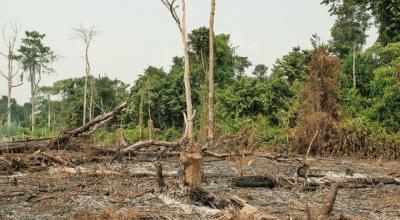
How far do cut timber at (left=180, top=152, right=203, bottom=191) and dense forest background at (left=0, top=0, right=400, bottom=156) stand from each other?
3.06m

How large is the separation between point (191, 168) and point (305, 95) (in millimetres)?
14140

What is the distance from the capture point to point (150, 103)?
38281 mm

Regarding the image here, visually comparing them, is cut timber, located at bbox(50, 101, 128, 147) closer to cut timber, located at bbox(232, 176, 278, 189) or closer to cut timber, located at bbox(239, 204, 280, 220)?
cut timber, located at bbox(232, 176, 278, 189)

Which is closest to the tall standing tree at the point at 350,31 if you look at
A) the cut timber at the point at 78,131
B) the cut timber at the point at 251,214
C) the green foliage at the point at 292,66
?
the green foliage at the point at 292,66

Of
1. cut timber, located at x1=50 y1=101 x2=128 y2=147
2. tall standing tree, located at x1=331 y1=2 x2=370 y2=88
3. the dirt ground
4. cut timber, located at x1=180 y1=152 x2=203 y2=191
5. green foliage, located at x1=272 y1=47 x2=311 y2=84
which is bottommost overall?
the dirt ground

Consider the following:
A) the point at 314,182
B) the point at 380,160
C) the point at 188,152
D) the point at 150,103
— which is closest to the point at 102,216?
the point at 188,152

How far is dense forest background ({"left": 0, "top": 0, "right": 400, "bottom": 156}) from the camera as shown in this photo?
19969 mm

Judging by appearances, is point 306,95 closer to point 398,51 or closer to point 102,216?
point 398,51

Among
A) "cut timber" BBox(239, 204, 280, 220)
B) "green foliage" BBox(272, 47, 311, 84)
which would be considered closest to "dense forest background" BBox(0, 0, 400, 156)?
"green foliage" BBox(272, 47, 311, 84)

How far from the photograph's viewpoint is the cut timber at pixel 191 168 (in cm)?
805

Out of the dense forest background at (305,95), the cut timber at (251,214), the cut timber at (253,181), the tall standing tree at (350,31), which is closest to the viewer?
the cut timber at (251,214)

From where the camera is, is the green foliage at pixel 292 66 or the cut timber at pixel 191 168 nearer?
the cut timber at pixel 191 168

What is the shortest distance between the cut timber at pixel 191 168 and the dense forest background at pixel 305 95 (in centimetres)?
306

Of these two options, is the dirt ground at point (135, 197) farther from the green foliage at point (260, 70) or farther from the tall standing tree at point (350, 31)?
the green foliage at point (260, 70)
